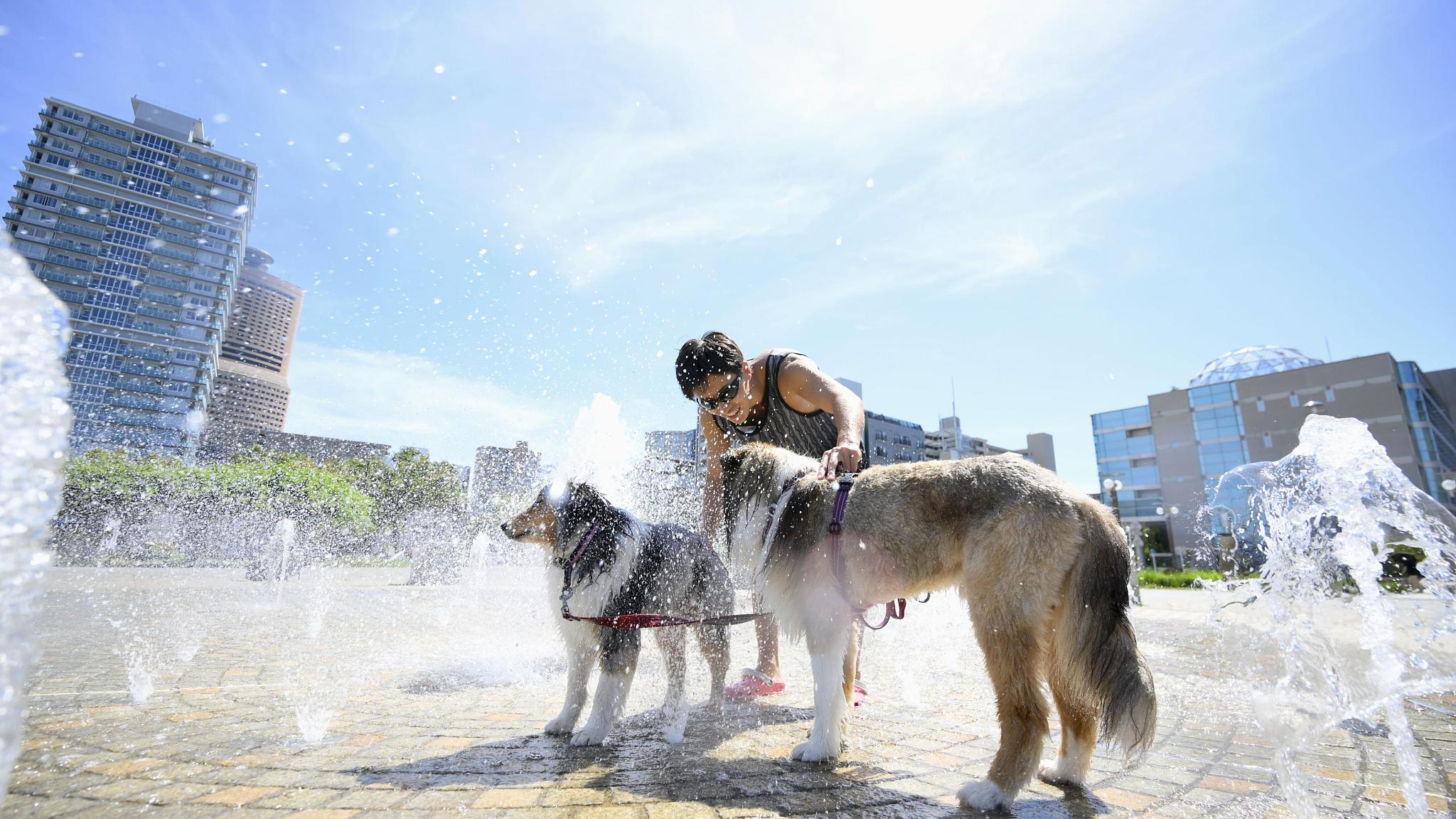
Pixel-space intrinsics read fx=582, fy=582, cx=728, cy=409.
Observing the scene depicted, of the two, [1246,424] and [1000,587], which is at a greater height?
[1246,424]

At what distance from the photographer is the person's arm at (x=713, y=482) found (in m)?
3.79

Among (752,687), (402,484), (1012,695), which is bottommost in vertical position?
(752,687)

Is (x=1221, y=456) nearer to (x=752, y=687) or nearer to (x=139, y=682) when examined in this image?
(x=752, y=687)

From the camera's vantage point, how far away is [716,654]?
384 cm

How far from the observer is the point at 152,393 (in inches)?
2459

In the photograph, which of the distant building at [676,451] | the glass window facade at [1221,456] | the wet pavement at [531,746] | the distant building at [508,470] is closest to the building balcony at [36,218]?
the distant building at [508,470]

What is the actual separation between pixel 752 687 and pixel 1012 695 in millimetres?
2350

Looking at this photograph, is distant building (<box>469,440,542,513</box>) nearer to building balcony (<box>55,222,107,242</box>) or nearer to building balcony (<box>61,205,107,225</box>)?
building balcony (<box>61,205,107,225</box>)

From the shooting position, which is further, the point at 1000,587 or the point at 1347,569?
the point at 1347,569

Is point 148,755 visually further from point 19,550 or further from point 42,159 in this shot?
point 42,159

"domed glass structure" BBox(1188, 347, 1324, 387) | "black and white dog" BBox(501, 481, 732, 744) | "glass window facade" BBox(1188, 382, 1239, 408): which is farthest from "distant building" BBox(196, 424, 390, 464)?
"domed glass structure" BBox(1188, 347, 1324, 387)

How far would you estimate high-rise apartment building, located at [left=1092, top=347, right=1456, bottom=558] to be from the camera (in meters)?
55.5

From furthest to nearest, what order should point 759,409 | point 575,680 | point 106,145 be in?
point 106,145, point 759,409, point 575,680

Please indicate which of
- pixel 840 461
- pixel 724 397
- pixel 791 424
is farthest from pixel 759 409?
pixel 840 461
